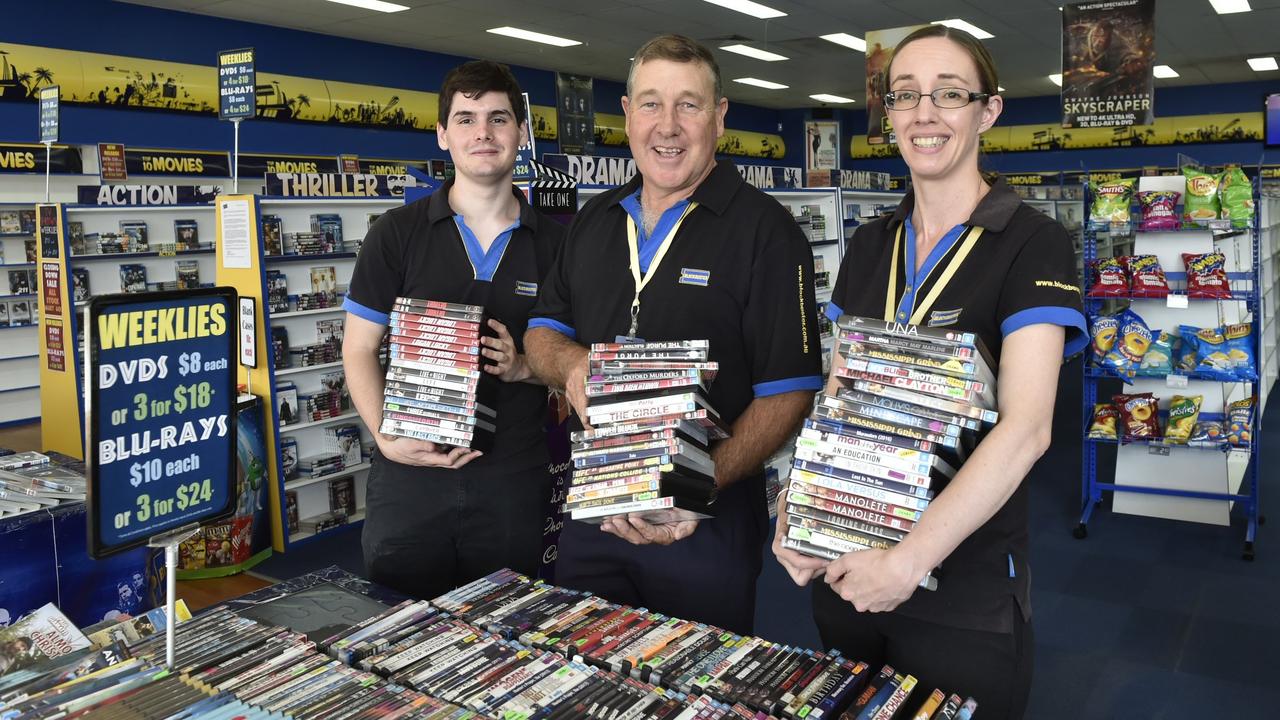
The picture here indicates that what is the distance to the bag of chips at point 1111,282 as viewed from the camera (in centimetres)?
559

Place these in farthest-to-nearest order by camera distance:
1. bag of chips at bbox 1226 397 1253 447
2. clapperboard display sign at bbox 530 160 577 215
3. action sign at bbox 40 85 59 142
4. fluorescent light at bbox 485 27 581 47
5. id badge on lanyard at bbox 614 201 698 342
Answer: fluorescent light at bbox 485 27 581 47, action sign at bbox 40 85 59 142, bag of chips at bbox 1226 397 1253 447, clapperboard display sign at bbox 530 160 577 215, id badge on lanyard at bbox 614 201 698 342

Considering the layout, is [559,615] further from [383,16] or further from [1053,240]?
Result: [383,16]

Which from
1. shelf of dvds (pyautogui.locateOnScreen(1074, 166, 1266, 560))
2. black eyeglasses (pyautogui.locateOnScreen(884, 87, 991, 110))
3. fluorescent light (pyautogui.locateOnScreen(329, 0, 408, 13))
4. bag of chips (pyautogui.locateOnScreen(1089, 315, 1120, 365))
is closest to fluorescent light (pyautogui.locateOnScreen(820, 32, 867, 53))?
fluorescent light (pyautogui.locateOnScreen(329, 0, 408, 13))

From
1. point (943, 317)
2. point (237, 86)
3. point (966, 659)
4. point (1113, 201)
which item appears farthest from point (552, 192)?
point (1113, 201)

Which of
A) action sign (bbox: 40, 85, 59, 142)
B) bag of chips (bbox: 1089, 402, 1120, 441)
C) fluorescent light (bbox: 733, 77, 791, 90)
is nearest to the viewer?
bag of chips (bbox: 1089, 402, 1120, 441)

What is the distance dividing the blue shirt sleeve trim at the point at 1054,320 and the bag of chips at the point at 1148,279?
4472 millimetres

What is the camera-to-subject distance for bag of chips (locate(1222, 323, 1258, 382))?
5289 millimetres

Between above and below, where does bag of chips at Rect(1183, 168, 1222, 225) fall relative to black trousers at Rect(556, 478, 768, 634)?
above

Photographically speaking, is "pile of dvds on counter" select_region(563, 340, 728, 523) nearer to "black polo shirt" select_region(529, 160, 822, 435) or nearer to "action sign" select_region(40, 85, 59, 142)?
"black polo shirt" select_region(529, 160, 822, 435)

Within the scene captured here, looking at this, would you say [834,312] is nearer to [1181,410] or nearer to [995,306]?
[995,306]

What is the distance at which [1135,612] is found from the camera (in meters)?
4.70

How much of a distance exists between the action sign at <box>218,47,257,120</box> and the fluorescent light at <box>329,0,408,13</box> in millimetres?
5115

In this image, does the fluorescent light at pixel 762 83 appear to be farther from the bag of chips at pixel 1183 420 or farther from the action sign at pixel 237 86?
the bag of chips at pixel 1183 420

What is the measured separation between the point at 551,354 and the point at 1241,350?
480cm
